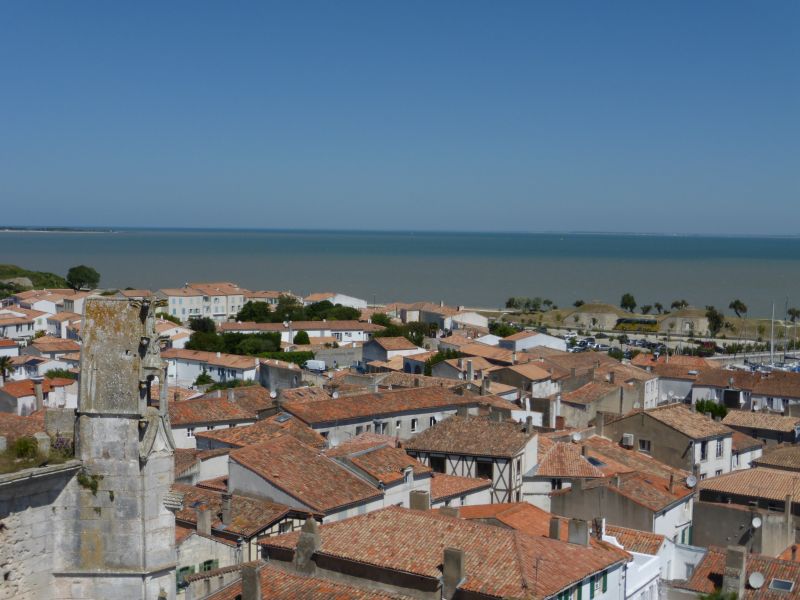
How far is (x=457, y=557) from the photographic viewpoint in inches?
582

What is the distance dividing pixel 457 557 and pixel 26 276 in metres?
144

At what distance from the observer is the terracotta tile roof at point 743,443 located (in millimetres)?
36625

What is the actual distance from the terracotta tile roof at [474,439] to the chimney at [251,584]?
14.2 m

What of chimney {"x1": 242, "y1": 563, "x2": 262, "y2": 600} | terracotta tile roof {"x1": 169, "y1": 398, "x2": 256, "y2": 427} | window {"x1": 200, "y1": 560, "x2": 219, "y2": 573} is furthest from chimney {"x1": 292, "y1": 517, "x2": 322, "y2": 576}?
terracotta tile roof {"x1": 169, "y1": 398, "x2": 256, "y2": 427}

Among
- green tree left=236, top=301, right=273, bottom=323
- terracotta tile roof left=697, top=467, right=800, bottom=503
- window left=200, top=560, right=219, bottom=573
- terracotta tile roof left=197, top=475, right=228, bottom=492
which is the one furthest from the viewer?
green tree left=236, top=301, right=273, bottom=323

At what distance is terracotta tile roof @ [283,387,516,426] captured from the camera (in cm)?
3347

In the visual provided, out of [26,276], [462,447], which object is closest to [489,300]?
[26,276]

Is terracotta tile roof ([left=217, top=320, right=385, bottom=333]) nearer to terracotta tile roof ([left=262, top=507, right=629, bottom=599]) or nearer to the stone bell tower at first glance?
terracotta tile roof ([left=262, top=507, right=629, bottom=599])

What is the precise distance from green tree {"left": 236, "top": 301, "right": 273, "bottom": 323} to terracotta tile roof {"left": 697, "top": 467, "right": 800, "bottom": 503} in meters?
70.2

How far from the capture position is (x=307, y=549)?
16.3m

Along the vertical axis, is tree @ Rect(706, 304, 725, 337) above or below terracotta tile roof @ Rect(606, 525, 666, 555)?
below

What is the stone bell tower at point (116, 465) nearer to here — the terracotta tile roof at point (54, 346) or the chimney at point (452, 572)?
the chimney at point (452, 572)

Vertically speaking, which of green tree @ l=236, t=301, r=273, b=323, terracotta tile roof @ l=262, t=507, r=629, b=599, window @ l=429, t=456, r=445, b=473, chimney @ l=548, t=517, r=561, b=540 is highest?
terracotta tile roof @ l=262, t=507, r=629, b=599

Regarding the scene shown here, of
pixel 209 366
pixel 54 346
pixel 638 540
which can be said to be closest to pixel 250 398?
pixel 209 366
